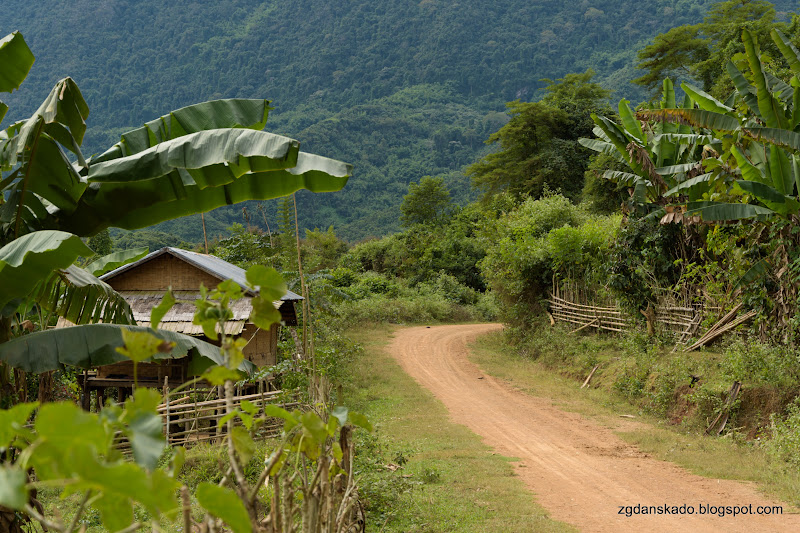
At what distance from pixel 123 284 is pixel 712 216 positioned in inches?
415

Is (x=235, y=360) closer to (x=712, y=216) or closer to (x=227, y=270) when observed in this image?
(x=712, y=216)

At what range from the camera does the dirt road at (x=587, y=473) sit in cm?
627

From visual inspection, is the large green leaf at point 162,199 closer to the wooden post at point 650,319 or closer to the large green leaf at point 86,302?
the large green leaf at point 86,302

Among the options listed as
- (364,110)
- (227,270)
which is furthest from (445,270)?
(364,110)

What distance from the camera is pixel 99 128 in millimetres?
70875

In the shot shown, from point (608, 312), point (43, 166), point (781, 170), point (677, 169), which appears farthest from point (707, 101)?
point (43, 166)

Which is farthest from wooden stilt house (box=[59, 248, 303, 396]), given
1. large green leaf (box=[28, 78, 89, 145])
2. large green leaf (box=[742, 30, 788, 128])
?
large green leaf (box=[742, 30, 788, 128])

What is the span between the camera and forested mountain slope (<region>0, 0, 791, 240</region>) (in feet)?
240

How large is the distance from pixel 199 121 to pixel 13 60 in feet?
4.25

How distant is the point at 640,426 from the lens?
1009 centimetres

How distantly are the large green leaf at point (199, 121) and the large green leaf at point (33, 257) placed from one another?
1611 mm

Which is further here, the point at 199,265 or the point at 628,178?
the point at 628,178

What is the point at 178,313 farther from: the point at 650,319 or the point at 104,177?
the point at 650,319

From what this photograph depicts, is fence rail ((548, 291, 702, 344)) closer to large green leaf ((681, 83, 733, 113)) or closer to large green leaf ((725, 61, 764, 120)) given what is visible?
large green leaf ((681, 83, 733, 113))
